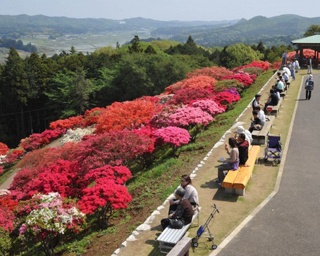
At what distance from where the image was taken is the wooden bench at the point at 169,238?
768cm

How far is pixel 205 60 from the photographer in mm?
57594

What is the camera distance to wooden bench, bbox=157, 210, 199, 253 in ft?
25.2

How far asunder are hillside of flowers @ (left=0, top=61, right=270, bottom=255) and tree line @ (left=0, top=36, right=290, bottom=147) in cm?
1941

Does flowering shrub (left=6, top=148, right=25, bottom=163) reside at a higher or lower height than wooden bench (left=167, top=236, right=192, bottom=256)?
lower

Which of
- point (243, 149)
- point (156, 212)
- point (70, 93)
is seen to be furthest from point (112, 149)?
point (70, 93)

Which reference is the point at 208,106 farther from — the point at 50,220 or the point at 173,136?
the point at 50,220

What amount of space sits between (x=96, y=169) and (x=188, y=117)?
6.02m

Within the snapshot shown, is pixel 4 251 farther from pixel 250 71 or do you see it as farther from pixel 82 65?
pixel 82 65

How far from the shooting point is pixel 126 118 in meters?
20.0

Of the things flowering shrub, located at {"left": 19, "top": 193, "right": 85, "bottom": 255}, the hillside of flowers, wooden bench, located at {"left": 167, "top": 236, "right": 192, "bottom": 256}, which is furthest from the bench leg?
flowering shrub, located at {"left": 19, "top": 193, "right": 85, "bottom": 255}

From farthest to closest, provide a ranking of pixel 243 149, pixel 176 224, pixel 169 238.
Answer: pixel 243 149 → pixel 176 224 → pixel 169 238

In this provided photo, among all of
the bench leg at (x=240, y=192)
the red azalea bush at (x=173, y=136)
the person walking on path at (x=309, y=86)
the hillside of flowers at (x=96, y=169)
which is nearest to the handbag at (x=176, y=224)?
the hillside of flowers at (x=96, y=169)

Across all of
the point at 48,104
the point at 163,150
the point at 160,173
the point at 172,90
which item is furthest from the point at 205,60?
the point at 160,173

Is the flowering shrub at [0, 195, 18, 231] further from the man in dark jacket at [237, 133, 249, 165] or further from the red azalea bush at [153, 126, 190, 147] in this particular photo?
the man in dark jacket at [237, 133, 249, 165]
